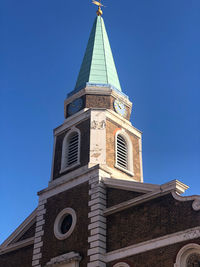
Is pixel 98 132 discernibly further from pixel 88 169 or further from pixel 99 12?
pixel 99 12

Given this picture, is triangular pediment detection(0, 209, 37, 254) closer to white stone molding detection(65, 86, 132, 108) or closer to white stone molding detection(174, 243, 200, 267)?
white stone molding detection(65, 86, 132, 108)

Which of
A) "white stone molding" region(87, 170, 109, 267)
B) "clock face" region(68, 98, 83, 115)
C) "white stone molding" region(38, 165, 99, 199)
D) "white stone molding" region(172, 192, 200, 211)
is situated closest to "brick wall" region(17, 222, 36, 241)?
"white stone molding" region(38, 165, 99, 199)

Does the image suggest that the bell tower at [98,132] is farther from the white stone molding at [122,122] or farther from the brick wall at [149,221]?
the brick wall at [149,221]

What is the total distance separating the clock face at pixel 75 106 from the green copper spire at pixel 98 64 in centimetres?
103

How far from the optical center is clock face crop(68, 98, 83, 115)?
99.0ft

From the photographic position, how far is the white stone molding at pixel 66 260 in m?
22.6

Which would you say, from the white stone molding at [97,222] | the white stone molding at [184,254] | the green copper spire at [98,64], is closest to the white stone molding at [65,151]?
the white stone molding at [97,222]

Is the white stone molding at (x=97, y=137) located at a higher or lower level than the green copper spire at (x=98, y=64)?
lower

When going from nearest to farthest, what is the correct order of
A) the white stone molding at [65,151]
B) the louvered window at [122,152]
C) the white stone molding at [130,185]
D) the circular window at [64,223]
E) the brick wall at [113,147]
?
1. the white stone molding at [130,185]
2. the circular window at [64,223]
3. the brick wall at [113,147]
4. the white stone molding at [65,151]
5. the louvered window at [122,152]

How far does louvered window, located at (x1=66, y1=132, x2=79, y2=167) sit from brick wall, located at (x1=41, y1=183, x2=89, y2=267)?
2.47 meters

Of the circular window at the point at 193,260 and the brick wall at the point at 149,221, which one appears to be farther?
the brick wall at the point at 149,221

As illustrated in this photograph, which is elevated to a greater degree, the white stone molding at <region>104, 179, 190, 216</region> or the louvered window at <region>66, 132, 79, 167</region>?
the louvered window at <region>66, 132, 79, 167</region>

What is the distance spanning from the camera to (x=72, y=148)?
28.4m

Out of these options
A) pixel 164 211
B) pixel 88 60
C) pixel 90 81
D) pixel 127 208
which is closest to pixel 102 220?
pixel 127 208
